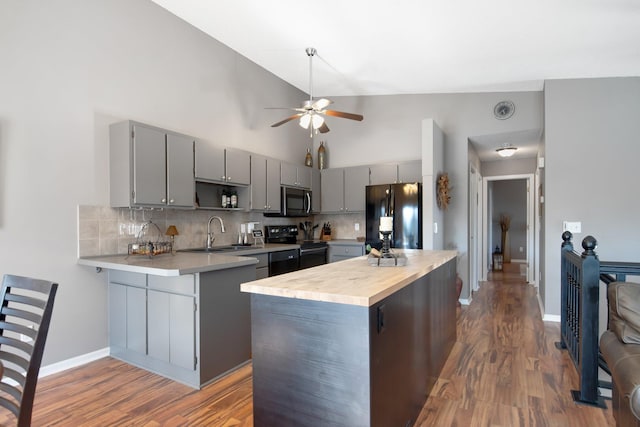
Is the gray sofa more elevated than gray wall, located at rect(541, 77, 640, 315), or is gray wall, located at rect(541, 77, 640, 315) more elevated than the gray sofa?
gray wall, located at rect(541, 77, 640, 315)

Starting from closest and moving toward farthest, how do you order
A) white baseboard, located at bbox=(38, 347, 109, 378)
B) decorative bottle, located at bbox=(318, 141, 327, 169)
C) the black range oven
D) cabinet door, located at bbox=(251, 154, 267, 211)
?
white baseboard, located at bbox=(38, 347, 109, 378) < the black range oven < cabinet door, located at bbox=(251, 154, 267, 211) < decorative bottle, located at bbox=(318, 141, 327, 169)

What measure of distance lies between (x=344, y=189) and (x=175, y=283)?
3442 mm

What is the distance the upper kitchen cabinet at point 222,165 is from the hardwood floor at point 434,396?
1960 mm

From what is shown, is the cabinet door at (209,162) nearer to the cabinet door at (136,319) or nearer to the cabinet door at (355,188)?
A: the cabinet door at (136,319)

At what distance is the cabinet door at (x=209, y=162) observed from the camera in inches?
147

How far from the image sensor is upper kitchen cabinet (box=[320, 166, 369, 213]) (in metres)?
5.49

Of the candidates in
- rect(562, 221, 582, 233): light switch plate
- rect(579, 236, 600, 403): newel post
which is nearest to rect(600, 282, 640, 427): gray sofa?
rect(579, 236, 600, 403): newel post

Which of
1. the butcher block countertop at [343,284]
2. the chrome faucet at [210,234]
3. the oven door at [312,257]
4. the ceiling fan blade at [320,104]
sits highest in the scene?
the ceiling fan blade at [320,104]

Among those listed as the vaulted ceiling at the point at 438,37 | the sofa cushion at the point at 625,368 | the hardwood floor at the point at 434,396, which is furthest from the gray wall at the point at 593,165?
the sofa cushion at the point at 625,368

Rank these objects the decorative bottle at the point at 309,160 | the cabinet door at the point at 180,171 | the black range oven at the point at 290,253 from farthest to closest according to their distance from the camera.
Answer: the decorative bottle at the point at 309,160 → the black range oven at the point at 290,253 → the cabinet door at the point at 180,171

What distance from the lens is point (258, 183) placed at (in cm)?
456

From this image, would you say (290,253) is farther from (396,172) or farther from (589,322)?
(589,322)

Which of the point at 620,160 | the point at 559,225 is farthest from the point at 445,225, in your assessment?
the point at 620,160

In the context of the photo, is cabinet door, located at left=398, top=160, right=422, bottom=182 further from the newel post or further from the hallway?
the newel post
